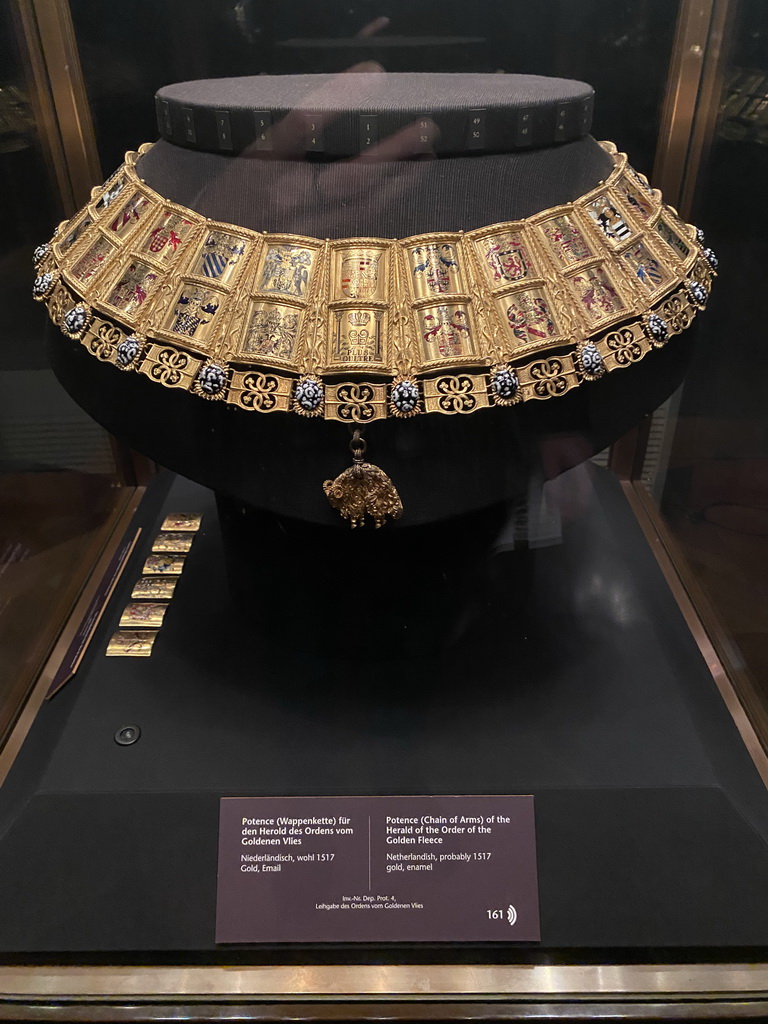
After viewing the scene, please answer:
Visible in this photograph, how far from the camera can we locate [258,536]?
4.50 feet

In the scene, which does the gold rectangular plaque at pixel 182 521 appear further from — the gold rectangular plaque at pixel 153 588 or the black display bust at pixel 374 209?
the black display bust at pixel 374 209

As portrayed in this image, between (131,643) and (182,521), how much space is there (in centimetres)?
39

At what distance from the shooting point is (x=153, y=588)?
4.88ft

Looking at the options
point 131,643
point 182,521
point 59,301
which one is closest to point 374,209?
point 59,301

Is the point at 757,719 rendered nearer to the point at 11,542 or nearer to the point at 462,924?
the point at 462,924

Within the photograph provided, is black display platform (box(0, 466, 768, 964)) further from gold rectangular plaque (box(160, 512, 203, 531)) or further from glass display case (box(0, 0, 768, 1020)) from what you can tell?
gold rectangular plaque (box(160, 512, 203, 531))

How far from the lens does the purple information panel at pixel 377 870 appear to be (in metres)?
1.00

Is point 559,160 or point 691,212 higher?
point 691,212

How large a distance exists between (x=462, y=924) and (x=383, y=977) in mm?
125

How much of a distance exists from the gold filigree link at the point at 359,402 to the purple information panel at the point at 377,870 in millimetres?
568

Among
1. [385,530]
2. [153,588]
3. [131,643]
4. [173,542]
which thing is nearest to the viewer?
[385,530]

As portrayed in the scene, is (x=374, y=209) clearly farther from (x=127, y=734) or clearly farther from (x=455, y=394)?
(x=127, y=734)

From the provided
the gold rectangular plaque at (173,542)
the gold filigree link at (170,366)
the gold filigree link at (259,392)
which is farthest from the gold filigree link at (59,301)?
the gold rectangular plaque at (173,542)

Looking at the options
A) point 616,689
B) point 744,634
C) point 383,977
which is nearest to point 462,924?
point 383,977
